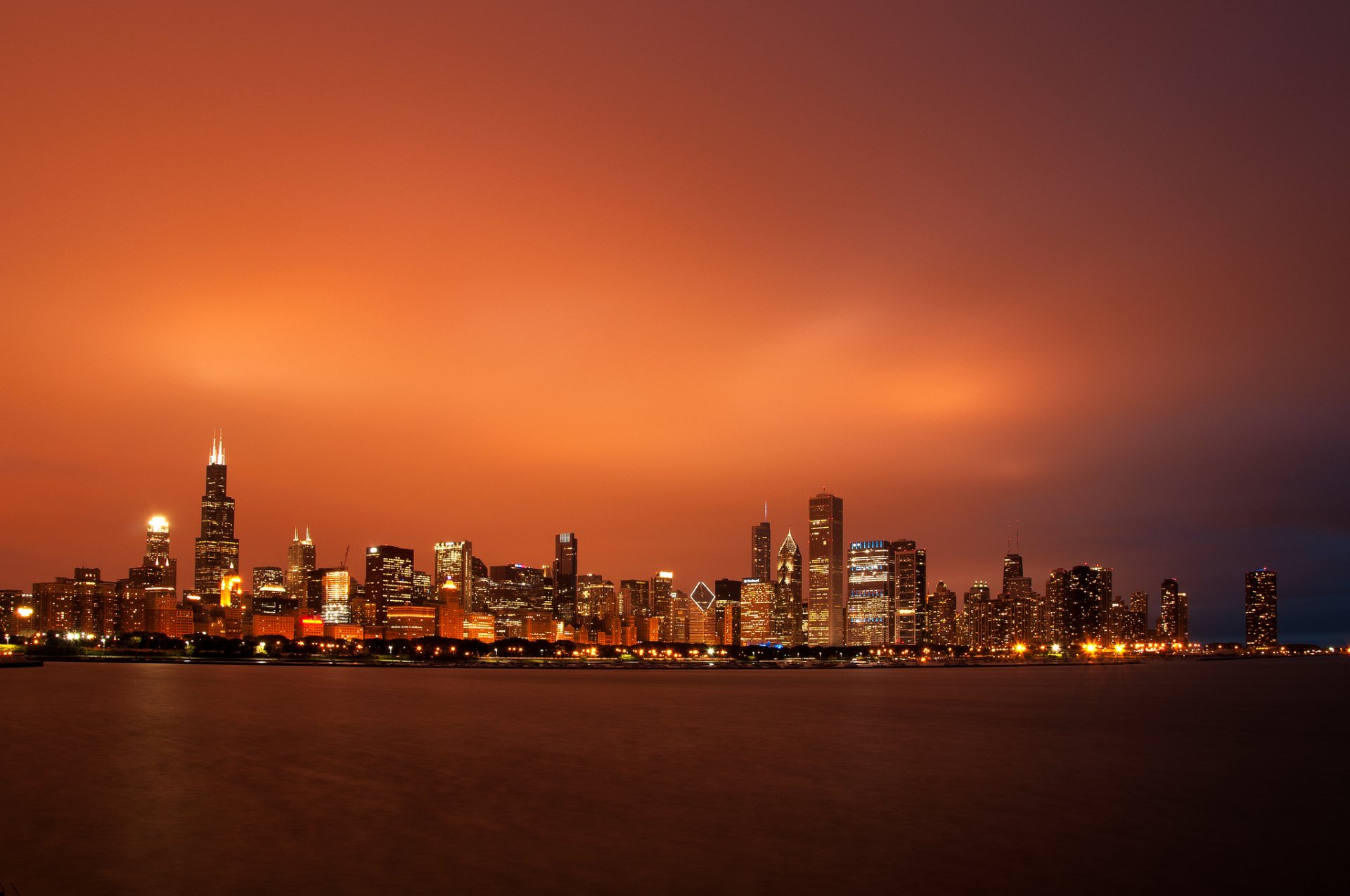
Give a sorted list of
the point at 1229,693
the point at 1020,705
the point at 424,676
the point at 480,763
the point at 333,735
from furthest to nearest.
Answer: the point at 424,676
the point at 1229,693
the point at 1020,705
the point at 333,735
the point at 480,763

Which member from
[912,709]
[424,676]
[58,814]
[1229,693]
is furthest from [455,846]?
[424,676]

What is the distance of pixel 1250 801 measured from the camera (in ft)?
130

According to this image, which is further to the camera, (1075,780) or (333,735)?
(333,735)

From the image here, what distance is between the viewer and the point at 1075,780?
147 ft

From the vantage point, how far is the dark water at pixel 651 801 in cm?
2678

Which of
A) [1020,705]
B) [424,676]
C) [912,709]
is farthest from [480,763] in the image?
[424,676]

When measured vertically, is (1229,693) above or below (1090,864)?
below

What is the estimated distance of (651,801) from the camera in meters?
38.0

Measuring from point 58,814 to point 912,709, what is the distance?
237 feet

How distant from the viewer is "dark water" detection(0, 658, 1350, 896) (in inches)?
1054

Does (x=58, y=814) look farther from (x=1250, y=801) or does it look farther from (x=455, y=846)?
(x=1250, y=801)

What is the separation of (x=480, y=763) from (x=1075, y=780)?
2609 centimetres

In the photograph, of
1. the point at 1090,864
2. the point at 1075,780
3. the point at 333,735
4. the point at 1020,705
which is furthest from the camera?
the point at 1020,705

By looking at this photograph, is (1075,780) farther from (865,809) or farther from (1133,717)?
(1133,717)
